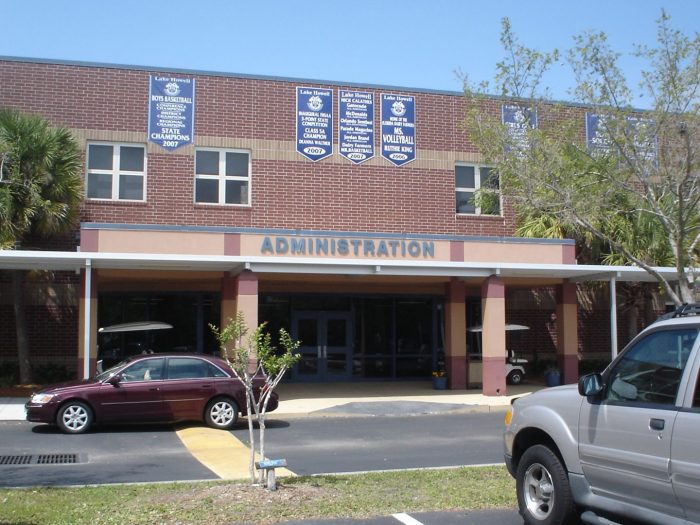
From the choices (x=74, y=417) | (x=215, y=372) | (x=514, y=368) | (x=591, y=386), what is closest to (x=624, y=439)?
(x=591, y=386)

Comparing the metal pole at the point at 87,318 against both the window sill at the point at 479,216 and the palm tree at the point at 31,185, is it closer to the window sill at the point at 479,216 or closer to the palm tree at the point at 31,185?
the palm tree at the point at 31,185

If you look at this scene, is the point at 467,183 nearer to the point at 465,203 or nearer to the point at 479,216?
the point at 465,203

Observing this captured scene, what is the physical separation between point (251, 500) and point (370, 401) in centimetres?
1121

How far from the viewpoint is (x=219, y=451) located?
11.9m

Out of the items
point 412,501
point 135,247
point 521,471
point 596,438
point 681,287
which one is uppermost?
point 135,247

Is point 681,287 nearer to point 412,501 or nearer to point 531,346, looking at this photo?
point 412,501

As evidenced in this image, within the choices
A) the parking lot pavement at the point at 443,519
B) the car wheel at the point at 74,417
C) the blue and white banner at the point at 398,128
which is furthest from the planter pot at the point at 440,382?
the parking lot pavement at the point at 443,519

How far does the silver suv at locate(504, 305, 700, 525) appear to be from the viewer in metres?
5.24

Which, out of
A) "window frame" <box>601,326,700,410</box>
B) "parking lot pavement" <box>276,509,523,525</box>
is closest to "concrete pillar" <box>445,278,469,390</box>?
"parking lot pavement" <box>276,509,523,525</box>

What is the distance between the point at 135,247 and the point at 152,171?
4.85 m

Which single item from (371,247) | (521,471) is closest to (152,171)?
(371,247)

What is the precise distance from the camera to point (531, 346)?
25516 mm

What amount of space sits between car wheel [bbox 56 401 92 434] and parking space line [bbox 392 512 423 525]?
7996 mm

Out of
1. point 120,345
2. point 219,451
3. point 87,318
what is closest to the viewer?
point 219,451
